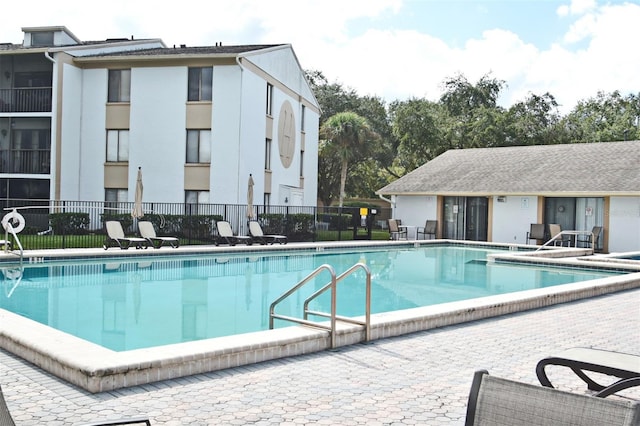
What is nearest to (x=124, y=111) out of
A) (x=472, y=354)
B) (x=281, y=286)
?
(x=281, y=286)

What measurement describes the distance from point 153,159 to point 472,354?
22870mm

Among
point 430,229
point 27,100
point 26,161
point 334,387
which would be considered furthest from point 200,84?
point 334,387

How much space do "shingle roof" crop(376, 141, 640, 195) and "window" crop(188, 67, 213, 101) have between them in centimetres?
1057

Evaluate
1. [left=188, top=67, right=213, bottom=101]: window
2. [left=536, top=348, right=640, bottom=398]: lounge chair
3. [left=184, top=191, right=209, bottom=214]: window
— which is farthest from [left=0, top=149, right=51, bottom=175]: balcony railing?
[left=536, top=348, right=640, bottom=398]: lounge chair

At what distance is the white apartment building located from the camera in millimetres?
27188

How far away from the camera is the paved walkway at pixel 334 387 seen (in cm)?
496

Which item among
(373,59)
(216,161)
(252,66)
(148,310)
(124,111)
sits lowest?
(148,310)

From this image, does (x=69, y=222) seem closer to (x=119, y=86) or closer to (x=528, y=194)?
(x=119, y=86)

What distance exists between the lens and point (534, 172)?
101ft

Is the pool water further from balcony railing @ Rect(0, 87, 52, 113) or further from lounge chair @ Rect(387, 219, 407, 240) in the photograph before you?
balcony railing @ Rect(0, 87, 52, 113)

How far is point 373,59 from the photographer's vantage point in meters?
44.8

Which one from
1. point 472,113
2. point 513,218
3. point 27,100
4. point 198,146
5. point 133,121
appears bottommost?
point 513,218

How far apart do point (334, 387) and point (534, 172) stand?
27.2 m

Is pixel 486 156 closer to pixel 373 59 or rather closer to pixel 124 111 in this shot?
pixel 373 59
